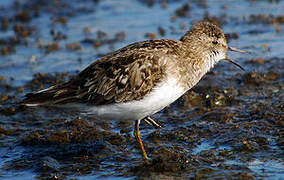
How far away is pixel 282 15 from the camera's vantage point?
1361 cm

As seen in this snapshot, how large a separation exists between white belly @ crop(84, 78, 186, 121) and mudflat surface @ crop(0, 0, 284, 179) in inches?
26.9

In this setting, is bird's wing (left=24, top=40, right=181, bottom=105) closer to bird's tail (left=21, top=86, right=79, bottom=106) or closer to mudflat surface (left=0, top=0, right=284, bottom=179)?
bird's tail (left=21, top=86, right=79, bottom=106)

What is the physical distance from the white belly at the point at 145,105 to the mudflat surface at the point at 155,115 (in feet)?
2.24

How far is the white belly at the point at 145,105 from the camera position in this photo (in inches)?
265

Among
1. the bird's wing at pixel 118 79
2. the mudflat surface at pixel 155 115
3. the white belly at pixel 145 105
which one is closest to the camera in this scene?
the white belly at pixel 145 105

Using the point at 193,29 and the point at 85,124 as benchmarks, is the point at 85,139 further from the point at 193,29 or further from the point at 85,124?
the point at 193,29

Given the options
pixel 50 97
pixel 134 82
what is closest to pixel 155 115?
pixel 134 82

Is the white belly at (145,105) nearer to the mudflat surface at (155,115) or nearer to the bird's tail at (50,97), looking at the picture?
the bird's tail at (50,97)

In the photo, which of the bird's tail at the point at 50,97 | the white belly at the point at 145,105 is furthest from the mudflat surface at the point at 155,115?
the white belly at the point at 145,105

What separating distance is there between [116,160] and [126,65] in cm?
147

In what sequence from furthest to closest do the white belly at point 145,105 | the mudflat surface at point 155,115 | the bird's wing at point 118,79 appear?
the mudflat surface at point 155,115
the bird's wing at point 118,79
the white belly at point 145,105

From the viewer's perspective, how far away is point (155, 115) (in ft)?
29.3

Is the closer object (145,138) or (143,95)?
(143,95)

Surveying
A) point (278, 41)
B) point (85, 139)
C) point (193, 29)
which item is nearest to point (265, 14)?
point (278, 41)
